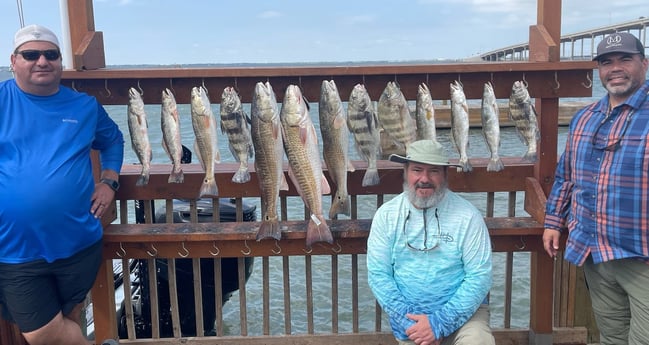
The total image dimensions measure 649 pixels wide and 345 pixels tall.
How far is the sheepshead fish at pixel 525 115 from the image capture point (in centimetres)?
294

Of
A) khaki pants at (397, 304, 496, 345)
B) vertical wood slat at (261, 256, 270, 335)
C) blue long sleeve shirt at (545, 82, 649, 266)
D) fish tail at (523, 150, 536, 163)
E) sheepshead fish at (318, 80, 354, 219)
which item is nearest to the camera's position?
blue long sleeve shirt at (545, 82, 649, 266)

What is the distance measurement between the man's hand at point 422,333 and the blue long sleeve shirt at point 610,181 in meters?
0.81

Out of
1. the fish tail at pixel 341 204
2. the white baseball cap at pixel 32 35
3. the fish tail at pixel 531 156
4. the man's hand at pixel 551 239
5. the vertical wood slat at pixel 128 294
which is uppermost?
the white baseball cap at pixel 32 35

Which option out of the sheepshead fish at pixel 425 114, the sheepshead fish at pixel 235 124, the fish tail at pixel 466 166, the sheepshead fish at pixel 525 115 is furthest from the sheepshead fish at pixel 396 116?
the sheepshead fish at pixel 235 124

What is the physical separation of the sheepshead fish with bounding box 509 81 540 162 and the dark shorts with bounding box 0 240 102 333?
233 cm

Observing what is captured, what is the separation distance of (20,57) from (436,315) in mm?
2326

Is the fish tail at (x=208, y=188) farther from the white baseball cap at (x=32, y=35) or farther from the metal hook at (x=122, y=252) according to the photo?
the white baseball cap at (x=32, y=35)

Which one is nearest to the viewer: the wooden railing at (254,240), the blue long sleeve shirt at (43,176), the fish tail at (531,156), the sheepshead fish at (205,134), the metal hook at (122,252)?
the blue long sleeve shirt at (43,176)

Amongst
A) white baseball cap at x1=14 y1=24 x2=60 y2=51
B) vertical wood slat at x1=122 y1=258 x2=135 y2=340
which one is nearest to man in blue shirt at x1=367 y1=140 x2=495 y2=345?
vertical wood slat at x1=122 y1=258 x2=135 y2=340

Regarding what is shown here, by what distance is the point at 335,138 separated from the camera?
9.41 ft

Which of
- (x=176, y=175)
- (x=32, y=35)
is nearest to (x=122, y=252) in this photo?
(x=176, y=175)

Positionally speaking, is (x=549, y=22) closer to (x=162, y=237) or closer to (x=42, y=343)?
(x=162, y=237)

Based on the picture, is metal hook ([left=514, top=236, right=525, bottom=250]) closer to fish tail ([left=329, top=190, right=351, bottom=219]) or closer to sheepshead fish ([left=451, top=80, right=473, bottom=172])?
sheepshead fish ([left=451, top=80, right=473, bottom=172])

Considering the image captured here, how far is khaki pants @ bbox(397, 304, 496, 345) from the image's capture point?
8.48 ft
